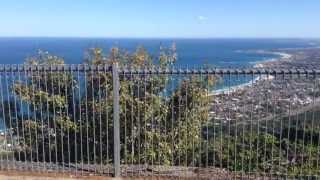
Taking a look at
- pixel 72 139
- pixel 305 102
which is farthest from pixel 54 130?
pixel 305 102

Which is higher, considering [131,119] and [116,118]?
[116,118]

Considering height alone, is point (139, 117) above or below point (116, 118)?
below

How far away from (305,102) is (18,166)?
582 cm

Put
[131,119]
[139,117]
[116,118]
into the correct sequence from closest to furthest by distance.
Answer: [116,118], [139,117], [131,119]

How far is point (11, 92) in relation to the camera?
35.5 ft

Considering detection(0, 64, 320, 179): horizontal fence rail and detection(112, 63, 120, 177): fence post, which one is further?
detection(0, 64, 320, 179): horizontal fence rail

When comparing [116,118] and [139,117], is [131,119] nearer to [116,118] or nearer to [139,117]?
[139,117]

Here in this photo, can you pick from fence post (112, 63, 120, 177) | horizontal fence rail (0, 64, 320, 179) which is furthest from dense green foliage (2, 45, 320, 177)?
fence post (112, 63, 120, 177)

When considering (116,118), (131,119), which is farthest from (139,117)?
(116,118)

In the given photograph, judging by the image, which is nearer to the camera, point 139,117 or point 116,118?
point 116,118

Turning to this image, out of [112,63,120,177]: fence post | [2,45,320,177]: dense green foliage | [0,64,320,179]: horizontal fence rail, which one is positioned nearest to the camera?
[112,63,120,177]: fence post

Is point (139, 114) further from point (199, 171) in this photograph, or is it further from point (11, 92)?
point (11, 92)

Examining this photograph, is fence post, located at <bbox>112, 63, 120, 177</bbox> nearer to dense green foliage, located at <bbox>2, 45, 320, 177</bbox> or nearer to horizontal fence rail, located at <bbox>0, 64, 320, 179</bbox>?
horizontal fence rail, located at <bbox>0, 64, 320, 179</bbox>

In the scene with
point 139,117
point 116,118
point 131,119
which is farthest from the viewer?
point 131,119
